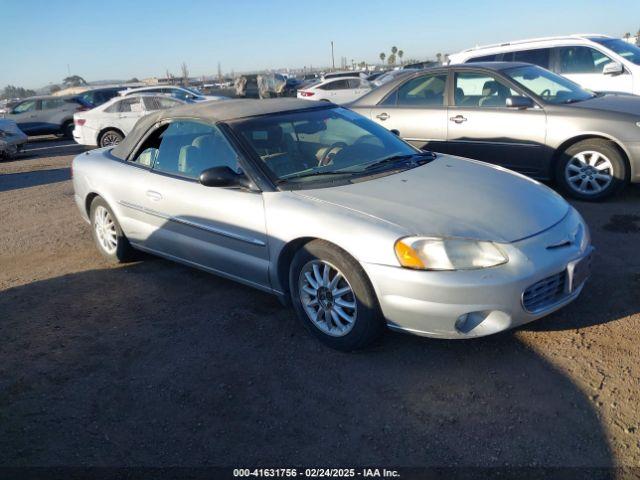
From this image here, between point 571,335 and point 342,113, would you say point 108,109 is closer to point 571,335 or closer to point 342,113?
point 342,113

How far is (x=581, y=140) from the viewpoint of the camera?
6000 mm

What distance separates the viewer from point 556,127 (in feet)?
19.8

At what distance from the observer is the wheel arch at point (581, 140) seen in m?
5.78

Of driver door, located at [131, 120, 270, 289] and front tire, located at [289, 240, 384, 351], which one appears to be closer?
front tire, located at [289, 240, 384, 351]

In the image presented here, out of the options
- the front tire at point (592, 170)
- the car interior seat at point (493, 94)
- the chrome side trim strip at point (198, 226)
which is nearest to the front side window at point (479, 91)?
the car interior seat at point (493, 94)

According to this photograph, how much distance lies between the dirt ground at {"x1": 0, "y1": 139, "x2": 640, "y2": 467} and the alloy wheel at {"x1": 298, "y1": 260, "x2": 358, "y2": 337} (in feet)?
0.59

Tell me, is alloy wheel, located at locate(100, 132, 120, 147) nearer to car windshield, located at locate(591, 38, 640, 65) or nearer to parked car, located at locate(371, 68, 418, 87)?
parked car, located at locate(371, 68, 418, 87)

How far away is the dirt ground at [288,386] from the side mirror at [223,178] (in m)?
0.95

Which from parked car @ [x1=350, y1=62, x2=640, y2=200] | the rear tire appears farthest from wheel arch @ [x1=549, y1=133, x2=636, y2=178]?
the rear tire

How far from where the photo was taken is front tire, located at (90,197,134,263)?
504 cm

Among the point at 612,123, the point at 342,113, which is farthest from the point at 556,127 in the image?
the point at 342,113

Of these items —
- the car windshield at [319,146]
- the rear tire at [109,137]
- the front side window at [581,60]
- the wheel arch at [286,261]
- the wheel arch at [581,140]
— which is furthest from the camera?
the rear tire at [109,137]

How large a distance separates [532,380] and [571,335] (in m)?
0.58

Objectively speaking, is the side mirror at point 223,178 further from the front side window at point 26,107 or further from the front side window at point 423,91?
the front side window at point 26,107
